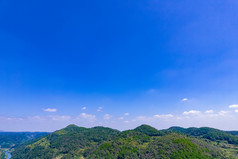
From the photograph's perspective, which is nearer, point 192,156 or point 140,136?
point 192,156

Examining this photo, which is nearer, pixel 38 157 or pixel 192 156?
pixel 192 156

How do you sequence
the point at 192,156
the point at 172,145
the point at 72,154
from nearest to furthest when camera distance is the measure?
1. the point at 192,156
2. the point at 172,145
3. the point at 72,154

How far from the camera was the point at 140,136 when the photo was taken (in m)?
176

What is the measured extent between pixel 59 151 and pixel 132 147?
11854 cm

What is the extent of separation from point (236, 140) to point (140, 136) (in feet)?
528

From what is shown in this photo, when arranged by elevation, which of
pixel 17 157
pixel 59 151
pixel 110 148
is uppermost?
pixel 110 148

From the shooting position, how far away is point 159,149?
122 m

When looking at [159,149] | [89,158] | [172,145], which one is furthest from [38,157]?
[172,145]

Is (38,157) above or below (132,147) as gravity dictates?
below

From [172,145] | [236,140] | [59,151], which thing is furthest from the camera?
[236,140]

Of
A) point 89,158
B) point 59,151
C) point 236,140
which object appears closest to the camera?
point 89,158

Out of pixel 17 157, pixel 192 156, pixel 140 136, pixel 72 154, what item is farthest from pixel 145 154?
pixel 17 157

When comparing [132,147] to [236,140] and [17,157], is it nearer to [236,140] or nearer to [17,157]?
[236,140]

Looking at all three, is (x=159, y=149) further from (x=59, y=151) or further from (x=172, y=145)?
(x=59, y=151)
